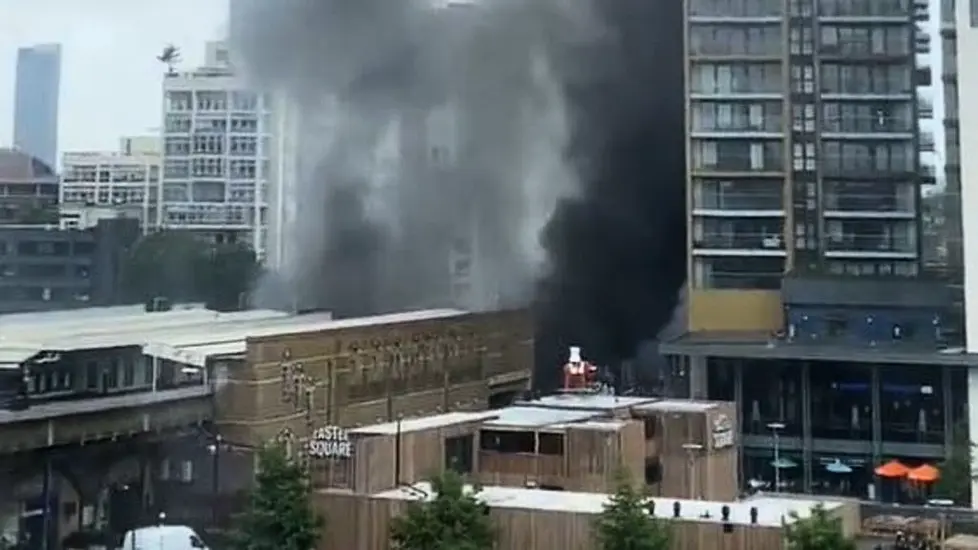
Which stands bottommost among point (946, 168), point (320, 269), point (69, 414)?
point (69, 414)

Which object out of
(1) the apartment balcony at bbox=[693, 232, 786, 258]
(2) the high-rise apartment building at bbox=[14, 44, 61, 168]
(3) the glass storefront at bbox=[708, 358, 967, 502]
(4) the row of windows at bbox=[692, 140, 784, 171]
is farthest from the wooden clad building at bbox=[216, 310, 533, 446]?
(2) the high-rise apartment building at bbox=[14, 44, 61, 168]

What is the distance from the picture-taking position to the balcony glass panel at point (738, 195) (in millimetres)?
20484

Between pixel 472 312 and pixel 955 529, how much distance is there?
10120 millimetres

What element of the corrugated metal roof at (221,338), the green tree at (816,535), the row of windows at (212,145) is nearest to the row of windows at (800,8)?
the corrugated metal roof at (221,338)

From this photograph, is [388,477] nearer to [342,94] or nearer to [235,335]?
[235,335]

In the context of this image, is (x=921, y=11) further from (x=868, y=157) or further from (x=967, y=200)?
(x=967, y=200)

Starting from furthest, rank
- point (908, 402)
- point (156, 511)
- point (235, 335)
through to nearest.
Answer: point (908, 402)
point (235, 335)
point (156, 511)

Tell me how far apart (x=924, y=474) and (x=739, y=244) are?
4.69 metres

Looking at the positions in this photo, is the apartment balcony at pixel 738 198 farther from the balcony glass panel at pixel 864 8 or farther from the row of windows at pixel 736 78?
the balcony glass panel at pixel 864 8

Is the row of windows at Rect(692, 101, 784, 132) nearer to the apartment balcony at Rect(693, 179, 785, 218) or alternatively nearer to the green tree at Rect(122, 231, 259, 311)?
the apartment balcony at Rect(693, 179, 785, 218)

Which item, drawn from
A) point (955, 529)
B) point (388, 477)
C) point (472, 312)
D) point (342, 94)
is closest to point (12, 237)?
point (342, 94)

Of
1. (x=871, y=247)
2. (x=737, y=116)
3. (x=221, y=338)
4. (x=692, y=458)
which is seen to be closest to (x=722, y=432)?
(x=692, y=458)

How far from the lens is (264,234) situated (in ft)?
75.4

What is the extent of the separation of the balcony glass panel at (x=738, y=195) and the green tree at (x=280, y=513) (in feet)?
35.4
